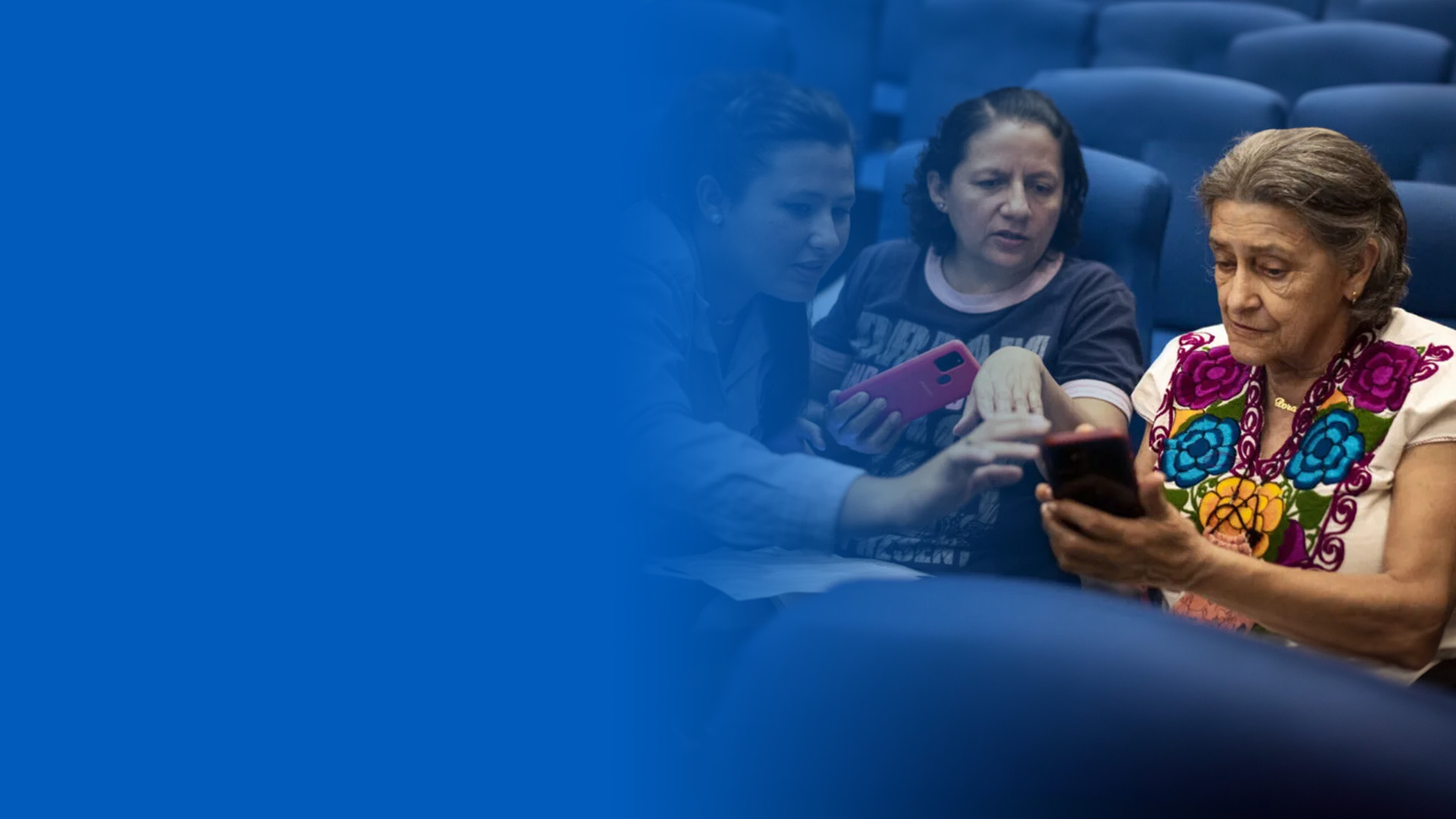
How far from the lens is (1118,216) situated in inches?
51.0

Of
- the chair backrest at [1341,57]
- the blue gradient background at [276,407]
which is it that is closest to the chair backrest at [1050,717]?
the blue gradient background at [276,407]

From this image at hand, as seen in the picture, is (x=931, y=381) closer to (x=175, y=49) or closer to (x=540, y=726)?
(x=540, y=726)

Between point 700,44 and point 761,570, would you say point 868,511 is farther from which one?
point 700,44

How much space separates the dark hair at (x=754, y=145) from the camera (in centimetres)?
91

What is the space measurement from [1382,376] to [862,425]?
0.43 meters

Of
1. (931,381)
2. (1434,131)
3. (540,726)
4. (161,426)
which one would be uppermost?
(1434,131)

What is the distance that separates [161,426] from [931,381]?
0.60m

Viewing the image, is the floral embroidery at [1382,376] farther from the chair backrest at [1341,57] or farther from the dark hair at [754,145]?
the chair backrest at [1341,57]

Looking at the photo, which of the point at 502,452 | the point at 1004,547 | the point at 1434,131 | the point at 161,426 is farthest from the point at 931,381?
the point at 1434,131

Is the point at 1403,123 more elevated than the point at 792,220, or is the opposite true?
the point at 1403,123

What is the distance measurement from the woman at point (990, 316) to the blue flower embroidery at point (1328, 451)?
146mm

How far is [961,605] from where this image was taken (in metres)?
0.45

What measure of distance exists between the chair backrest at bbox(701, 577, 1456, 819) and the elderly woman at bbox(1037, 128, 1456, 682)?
52 cm

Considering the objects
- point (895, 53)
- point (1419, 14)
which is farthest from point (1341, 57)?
point (895, 53)
